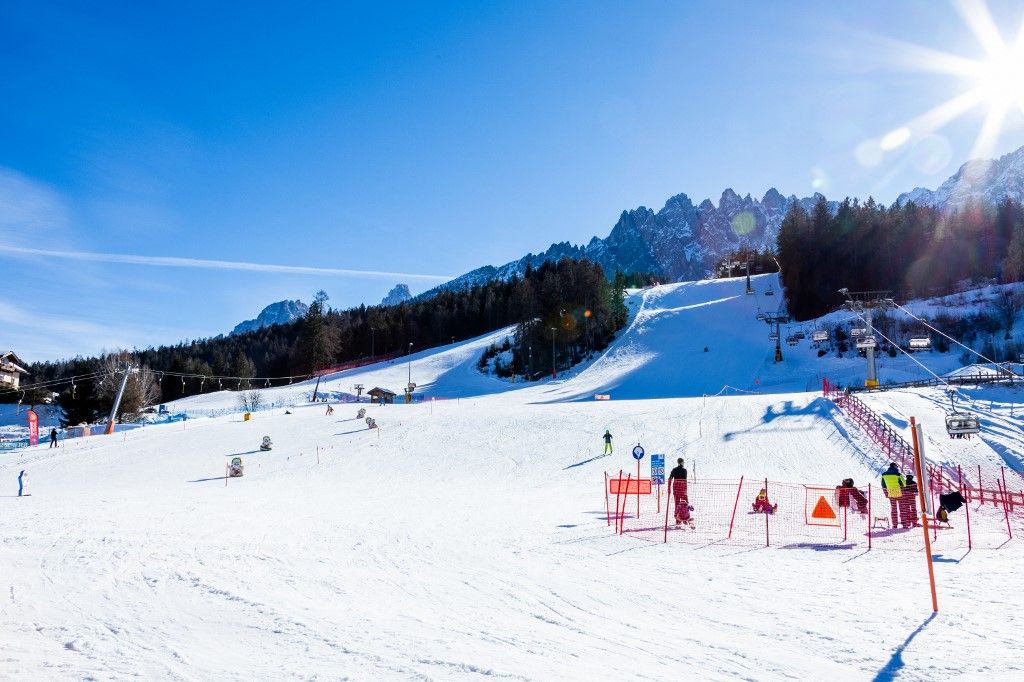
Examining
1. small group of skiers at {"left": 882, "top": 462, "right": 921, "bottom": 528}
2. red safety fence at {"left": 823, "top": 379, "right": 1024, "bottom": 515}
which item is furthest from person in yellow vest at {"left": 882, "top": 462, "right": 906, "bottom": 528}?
red safety fence at {"left": 823, "top": 379, "right": 1024, "bottom": 515}

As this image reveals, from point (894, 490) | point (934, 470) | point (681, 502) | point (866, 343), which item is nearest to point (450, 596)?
point (681, 502)

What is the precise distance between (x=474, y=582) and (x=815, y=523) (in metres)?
10.8

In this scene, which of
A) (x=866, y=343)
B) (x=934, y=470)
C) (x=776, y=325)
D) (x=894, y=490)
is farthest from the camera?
(x=776, y=325)

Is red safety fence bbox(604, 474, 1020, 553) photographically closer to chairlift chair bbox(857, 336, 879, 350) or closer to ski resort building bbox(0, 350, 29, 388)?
chairlift chair bbox(857, 336, 879, 350)

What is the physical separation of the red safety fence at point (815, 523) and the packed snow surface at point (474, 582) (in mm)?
504

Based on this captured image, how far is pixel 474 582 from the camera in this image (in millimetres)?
10258

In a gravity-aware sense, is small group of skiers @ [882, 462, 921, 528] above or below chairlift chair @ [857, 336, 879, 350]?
below

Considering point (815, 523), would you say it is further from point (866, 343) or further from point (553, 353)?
point (553, 353)

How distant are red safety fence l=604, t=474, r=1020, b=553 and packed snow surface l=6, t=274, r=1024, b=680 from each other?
50cm

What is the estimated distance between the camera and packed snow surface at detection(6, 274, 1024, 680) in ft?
22.7

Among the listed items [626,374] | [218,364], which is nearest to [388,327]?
[218,364]

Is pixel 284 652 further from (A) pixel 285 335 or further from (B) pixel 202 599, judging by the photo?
(A) pixel 285 335

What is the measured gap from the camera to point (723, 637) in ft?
24.9

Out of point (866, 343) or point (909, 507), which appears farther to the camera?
point (866, 343)
